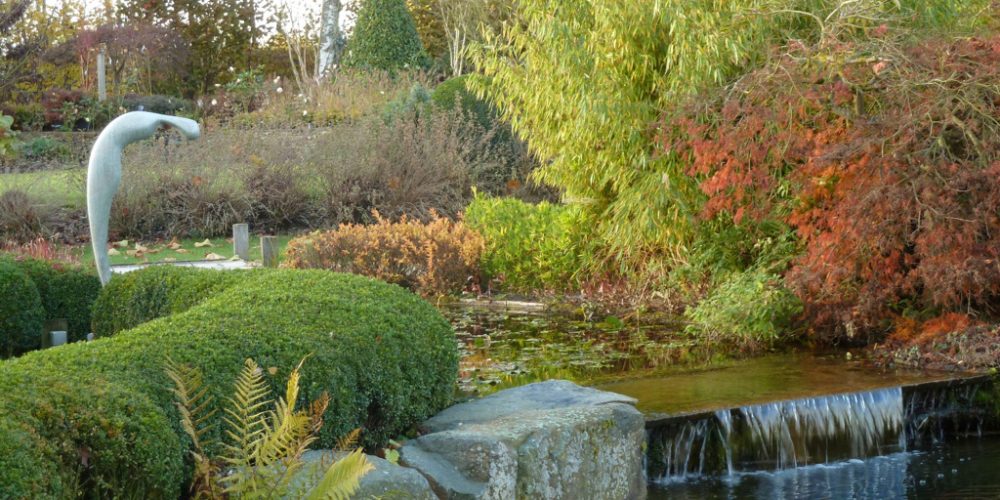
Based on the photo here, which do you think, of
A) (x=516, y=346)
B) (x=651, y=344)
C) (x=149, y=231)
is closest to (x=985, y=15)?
(x=651, y=344)

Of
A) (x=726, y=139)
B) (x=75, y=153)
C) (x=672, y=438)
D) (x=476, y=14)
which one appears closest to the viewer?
(x=672, y=438)

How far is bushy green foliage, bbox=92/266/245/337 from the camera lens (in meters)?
6.71

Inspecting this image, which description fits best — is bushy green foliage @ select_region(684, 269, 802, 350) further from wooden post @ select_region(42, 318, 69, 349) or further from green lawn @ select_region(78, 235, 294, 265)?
green lawn @ select_region(78, 235, 294, 265)

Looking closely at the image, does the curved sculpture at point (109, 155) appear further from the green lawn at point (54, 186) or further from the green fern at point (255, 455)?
the green lawn at point (54, 186)

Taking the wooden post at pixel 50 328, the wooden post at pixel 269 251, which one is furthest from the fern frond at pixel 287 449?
the wooden post at pixel 269 251

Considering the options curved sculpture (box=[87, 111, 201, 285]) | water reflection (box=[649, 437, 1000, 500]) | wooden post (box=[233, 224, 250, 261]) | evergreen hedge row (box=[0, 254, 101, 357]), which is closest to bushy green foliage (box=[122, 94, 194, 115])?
wooden post (box=[233, 224, 250, 261])

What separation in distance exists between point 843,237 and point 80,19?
959 inches

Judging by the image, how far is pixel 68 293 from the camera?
Result: 7949 mm

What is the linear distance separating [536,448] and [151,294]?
3.16m

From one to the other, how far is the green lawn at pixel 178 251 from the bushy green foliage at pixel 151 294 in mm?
4474

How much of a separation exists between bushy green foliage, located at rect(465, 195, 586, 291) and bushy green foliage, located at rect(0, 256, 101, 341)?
4259 millimetres

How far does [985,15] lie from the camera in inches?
355

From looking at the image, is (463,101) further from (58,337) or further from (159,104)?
(58,337)

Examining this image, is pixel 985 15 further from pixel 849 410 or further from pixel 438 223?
pixel 438 223
